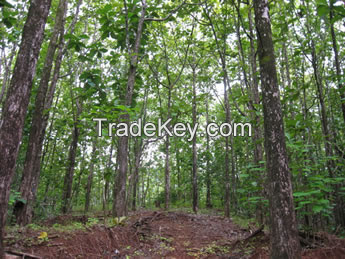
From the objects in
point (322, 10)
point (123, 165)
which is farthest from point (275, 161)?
point (123, 165)

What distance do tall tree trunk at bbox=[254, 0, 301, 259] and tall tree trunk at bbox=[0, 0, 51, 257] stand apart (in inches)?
144

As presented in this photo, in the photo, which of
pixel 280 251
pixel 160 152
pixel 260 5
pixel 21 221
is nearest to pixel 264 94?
pixel 260 5

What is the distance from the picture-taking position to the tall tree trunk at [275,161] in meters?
Result: 3.23

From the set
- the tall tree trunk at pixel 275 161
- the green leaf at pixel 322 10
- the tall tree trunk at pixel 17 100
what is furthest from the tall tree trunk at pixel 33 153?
the green leaf at pixel 322 10

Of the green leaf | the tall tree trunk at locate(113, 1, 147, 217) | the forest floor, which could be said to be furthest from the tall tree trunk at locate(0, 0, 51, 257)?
the green leaf

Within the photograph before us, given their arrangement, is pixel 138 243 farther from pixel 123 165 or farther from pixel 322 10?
pixel 322 10

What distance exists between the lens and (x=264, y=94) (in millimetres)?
3771

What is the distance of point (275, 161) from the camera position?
3.47 metres

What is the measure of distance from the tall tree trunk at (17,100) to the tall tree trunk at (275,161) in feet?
12.0

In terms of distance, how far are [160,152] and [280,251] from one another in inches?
787

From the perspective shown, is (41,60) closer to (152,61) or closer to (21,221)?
(152,61)

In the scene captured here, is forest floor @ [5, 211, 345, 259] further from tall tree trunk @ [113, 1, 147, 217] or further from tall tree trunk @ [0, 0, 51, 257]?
tall tree trunk @ [0, 0, 51, 257]

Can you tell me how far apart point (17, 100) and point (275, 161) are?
3.95 metres

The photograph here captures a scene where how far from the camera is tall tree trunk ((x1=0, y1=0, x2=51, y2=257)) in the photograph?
3578mm
